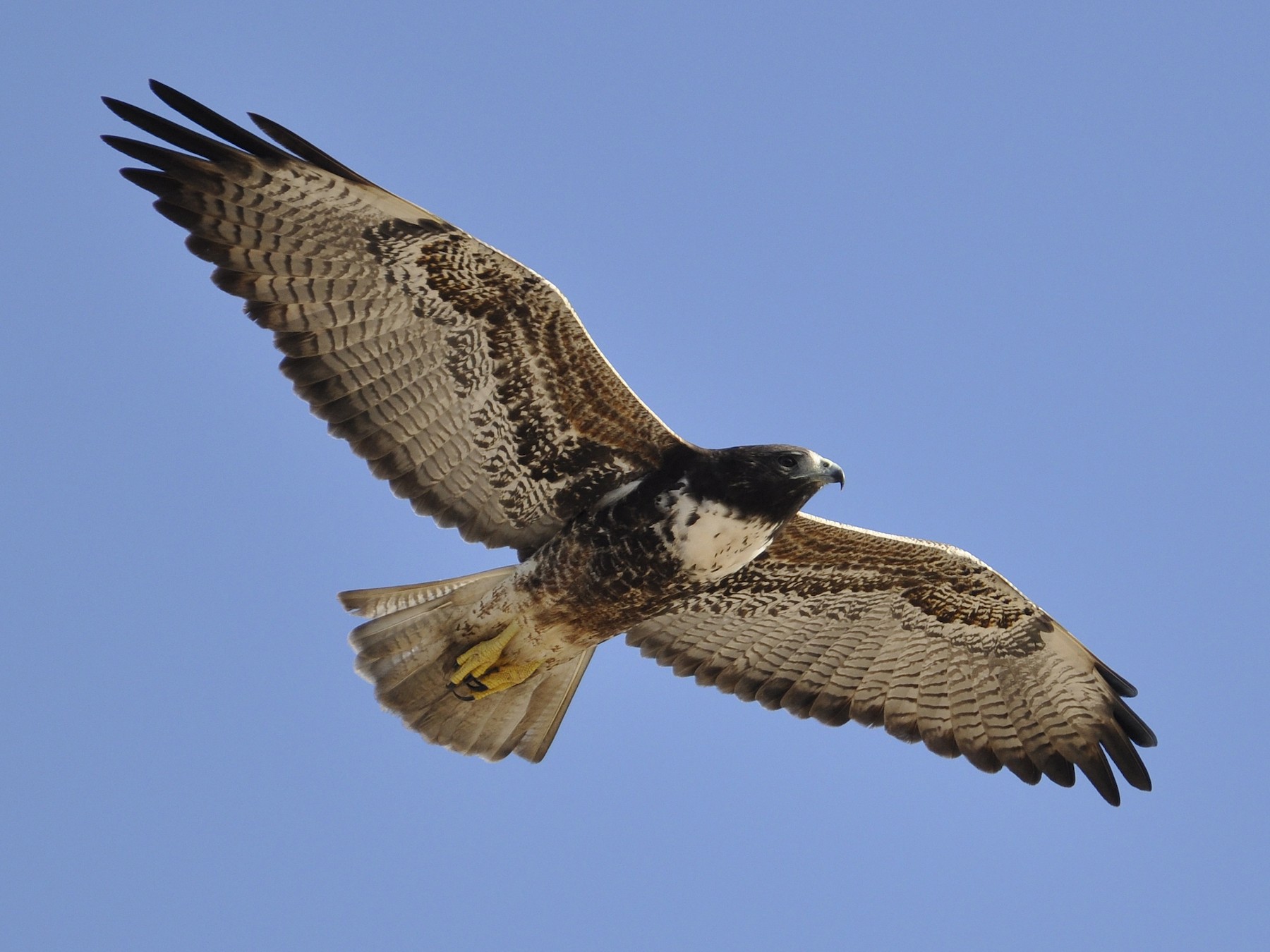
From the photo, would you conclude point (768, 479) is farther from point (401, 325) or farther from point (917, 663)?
point (917, 663)

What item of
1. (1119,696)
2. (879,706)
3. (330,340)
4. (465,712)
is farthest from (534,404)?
(1119,696)

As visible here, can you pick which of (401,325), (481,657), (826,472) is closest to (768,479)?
(826,472)

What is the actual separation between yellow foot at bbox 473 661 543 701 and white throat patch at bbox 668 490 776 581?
1262mm

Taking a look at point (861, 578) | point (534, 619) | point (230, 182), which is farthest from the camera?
point (861, 578)

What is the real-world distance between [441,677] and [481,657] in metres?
0.34

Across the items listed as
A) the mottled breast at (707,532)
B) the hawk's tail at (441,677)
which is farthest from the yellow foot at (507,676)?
the mottled breast at (707,532)

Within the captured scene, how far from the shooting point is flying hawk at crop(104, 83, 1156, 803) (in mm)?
9031

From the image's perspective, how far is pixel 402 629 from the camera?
32.1ft

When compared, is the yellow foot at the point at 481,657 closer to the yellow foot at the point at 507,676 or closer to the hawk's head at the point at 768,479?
the yellow foot at the point at 507,676

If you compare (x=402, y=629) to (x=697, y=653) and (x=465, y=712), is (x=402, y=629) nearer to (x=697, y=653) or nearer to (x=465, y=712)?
(x=465, y=712)

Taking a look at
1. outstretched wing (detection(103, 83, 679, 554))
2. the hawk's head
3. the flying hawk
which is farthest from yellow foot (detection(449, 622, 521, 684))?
the hawk's head

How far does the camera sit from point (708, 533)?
921 cm

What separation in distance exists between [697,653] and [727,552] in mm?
1810

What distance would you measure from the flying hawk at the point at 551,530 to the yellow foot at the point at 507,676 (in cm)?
2
